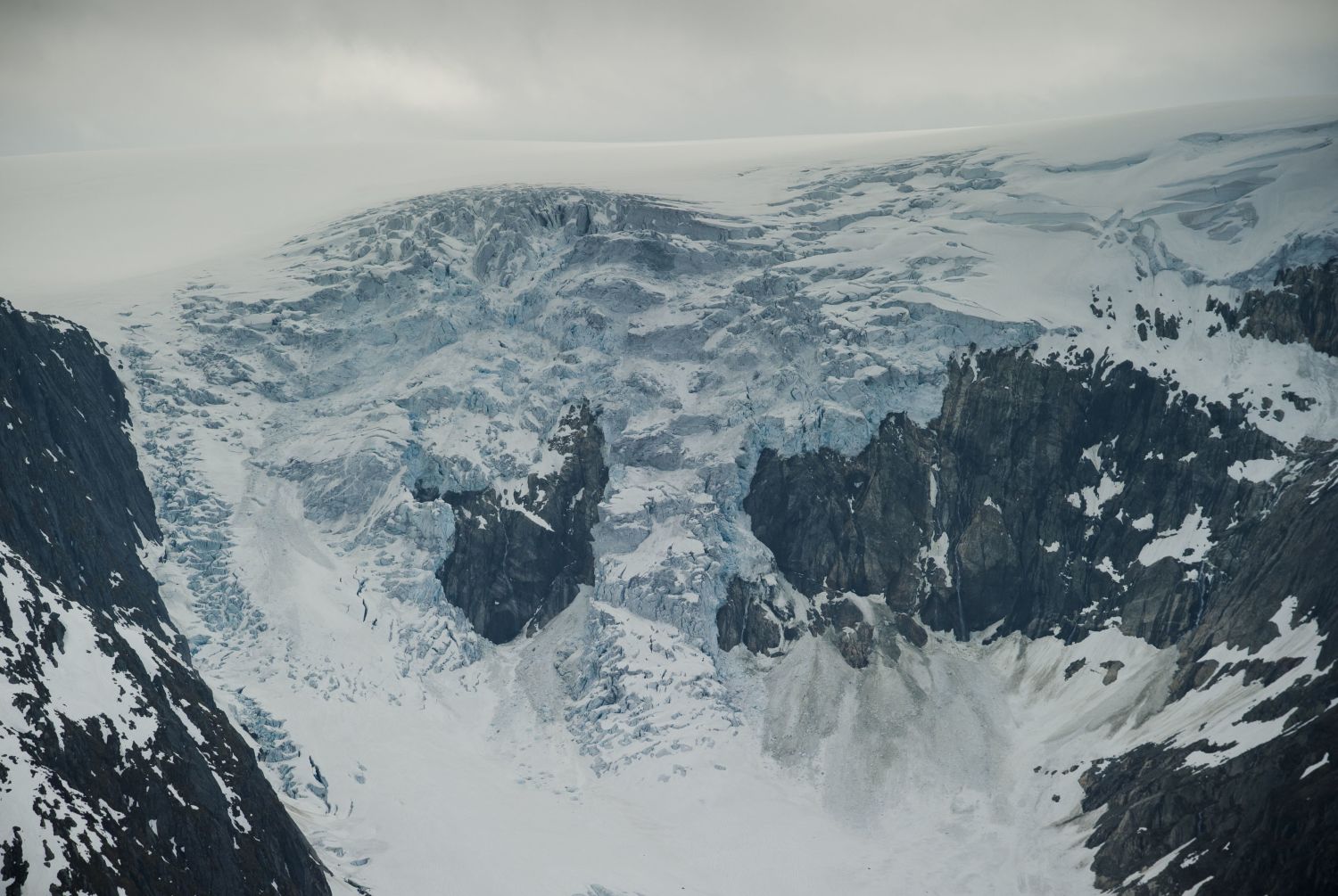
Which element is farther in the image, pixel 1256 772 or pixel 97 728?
pixel 1256 772

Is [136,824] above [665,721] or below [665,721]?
above

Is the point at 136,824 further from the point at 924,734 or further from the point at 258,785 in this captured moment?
the point at 924,734

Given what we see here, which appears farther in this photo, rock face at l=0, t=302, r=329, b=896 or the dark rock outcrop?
the dark rock outcrop

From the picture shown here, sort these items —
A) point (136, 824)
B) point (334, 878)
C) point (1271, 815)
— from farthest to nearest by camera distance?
point (334, 878)
point (1271, 815)
point (136, 824)

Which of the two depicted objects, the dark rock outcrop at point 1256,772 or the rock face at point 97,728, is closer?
the rock face at point 97,728

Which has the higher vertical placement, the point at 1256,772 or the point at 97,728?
the point at 97,728

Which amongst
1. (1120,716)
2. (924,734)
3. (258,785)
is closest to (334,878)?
(258,785)

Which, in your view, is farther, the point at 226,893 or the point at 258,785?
the point at 258,785

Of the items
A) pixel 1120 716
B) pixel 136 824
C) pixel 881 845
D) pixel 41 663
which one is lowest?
pixel 881 845
